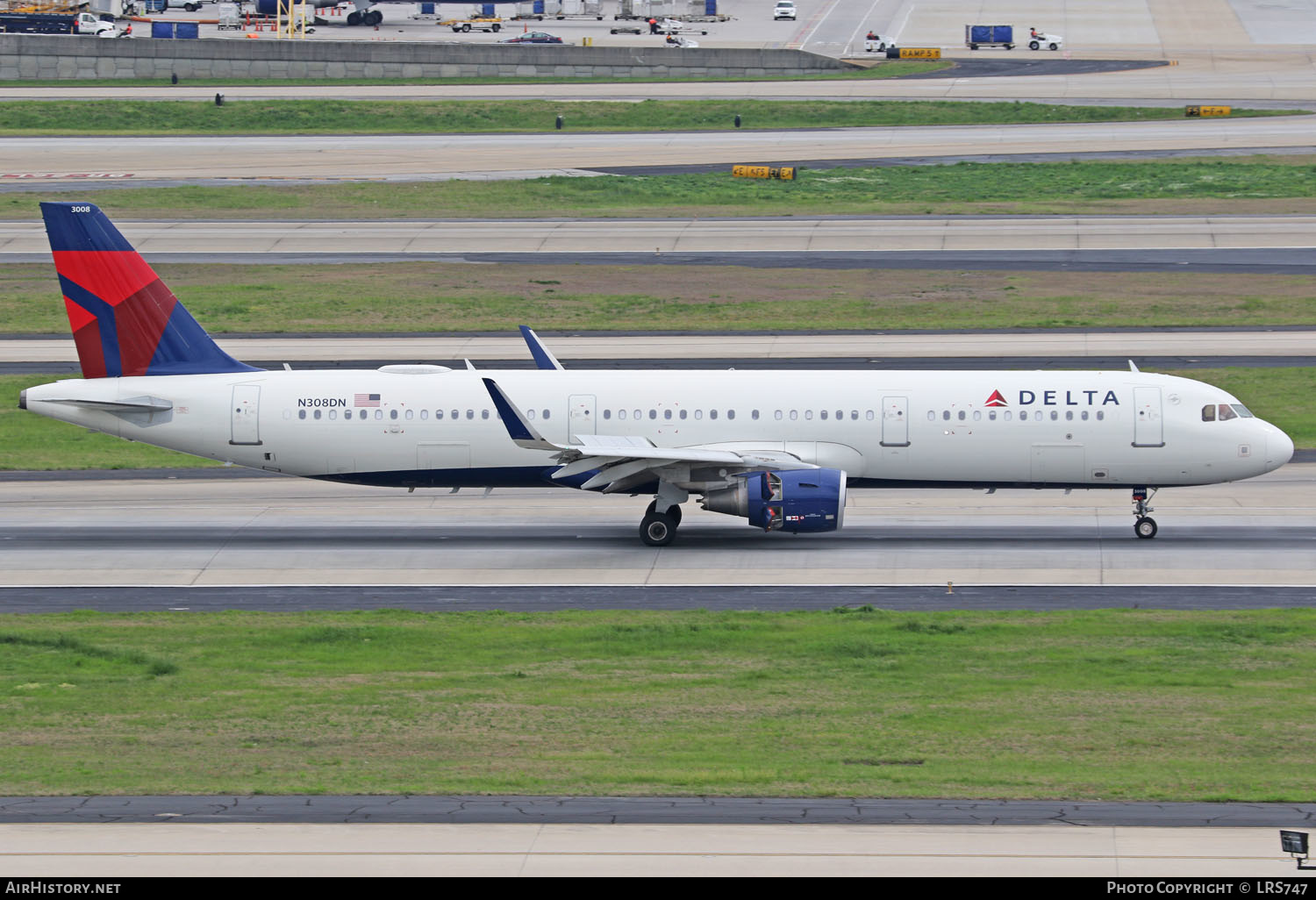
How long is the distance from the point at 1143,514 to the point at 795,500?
9434mm

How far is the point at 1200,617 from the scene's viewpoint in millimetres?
34094

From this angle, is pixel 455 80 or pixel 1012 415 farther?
pixel 455 80

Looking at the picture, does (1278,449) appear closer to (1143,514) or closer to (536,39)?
(1143,514)

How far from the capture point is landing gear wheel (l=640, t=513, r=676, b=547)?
4147 cm

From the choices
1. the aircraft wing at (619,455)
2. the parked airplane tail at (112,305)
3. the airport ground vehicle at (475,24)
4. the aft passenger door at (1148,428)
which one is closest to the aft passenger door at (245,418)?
the parked airplane tail at (112,305)

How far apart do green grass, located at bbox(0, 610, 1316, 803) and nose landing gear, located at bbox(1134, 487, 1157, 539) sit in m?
7.33

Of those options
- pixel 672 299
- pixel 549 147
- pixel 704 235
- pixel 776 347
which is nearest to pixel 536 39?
pixel 549 147

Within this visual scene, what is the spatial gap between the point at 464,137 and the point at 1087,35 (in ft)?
236

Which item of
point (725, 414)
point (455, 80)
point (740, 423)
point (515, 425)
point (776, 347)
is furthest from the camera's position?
point (455, 80)

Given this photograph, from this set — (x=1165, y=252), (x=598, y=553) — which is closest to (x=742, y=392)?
(x=598, y=553)

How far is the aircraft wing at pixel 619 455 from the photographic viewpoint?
39156 mm

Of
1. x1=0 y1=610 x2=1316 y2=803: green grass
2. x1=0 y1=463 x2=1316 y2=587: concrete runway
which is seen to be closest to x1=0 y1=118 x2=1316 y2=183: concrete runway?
x1=0 y1=463 x2=1316 y2=587: concrete runway

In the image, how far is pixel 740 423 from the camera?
42062 millimetres

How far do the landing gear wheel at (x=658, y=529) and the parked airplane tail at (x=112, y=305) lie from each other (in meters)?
12.0
